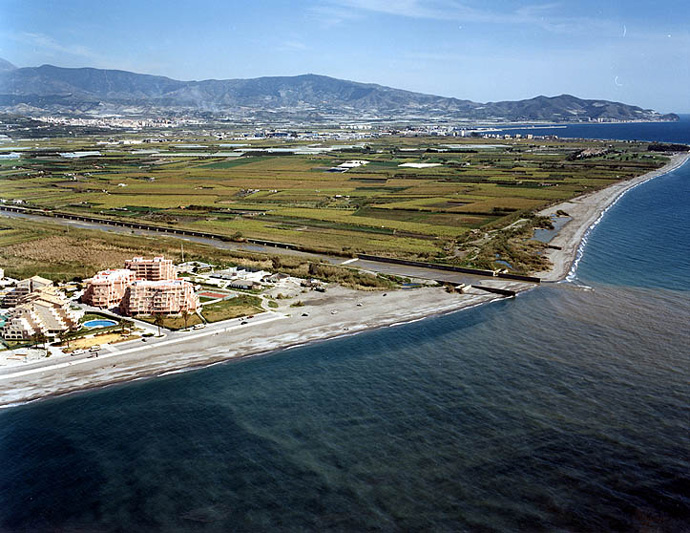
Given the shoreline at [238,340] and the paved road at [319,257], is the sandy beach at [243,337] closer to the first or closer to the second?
the shoreline at [238,340]

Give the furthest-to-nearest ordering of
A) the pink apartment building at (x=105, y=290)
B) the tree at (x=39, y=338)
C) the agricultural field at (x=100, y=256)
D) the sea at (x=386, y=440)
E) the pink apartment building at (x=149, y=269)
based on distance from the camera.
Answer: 1. the agricultural field at (x=100, y=256)
2. the pink apartment building at (x=149, y=269)
3. the pink apartment building at (x=105, y=290)
4. the tree at (x=39, y=338)
5. the sea at (x=386, y=440)

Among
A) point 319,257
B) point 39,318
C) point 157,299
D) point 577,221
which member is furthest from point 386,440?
point 577,221

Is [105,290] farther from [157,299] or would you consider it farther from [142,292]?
[157,299]


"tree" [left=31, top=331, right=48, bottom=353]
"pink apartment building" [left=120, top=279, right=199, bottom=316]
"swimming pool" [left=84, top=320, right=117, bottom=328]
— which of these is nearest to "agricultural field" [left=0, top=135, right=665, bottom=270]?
"pink apartment building" [left=120, top=279, right=199, bottom=316]

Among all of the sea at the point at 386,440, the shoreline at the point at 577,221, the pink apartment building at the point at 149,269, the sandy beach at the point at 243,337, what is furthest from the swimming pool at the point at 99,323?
the shoreline at the point at 577,221

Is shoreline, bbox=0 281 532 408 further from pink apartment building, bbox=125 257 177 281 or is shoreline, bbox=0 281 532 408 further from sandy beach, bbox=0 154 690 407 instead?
pink apartment building, bbox=125 257 177 281

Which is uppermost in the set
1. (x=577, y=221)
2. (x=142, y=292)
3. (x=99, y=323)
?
(x=577, y=221)
